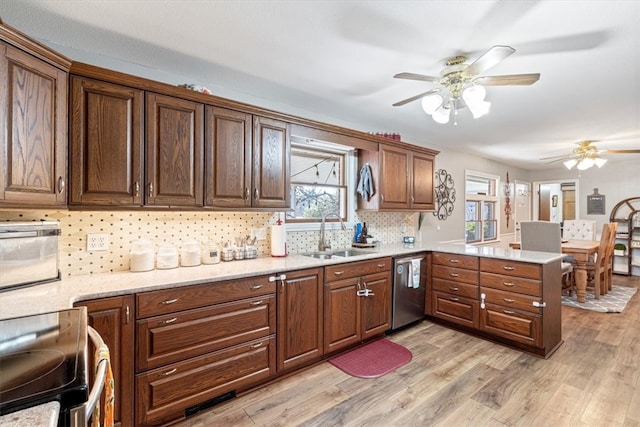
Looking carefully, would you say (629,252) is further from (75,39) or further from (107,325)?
(75,39)

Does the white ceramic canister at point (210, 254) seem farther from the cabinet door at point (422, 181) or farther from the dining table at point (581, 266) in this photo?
the dining table at point (581, 266)

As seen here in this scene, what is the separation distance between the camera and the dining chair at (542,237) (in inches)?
154

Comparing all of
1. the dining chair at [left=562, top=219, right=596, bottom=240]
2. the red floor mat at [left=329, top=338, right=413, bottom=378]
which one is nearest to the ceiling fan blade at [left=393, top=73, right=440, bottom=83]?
the red floor mat at [left=329, top=338, right=413, bottom=378]

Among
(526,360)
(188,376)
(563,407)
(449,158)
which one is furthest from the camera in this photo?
(449,158)

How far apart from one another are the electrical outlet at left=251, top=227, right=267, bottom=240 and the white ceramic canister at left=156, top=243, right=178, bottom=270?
2.30ft

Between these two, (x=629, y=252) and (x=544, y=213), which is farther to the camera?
(x=544, y=213)

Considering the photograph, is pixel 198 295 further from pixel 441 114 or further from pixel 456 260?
pixel 456 260

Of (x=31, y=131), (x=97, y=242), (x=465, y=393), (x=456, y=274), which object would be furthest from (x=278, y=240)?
(x=456, y=274)

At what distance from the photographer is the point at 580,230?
5.81 metres

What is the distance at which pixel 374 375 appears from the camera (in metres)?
2.43

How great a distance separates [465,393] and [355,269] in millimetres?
1217

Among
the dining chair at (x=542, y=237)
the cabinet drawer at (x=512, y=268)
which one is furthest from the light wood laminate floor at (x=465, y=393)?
the dining chair at (x=542, y=237)

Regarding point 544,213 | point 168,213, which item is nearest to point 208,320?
point 168,213

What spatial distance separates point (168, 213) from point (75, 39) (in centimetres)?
125
